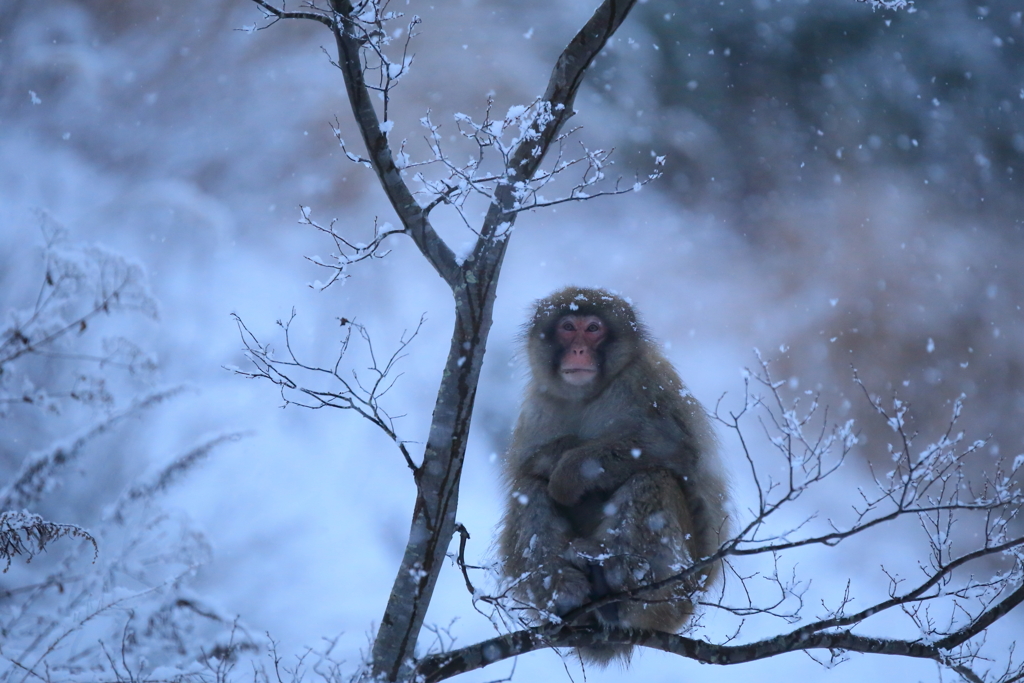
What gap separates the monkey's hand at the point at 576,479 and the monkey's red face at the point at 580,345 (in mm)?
534

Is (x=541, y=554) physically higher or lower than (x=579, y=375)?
lower

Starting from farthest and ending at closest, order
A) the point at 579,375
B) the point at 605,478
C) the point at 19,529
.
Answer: the point at 579,375, the point at 605,478, the point at 19,529

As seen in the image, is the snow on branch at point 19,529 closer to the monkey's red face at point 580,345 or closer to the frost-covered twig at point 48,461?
the frost-covered twig at point 48,461

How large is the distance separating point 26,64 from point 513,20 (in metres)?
6.33

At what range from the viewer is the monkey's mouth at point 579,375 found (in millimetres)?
4281

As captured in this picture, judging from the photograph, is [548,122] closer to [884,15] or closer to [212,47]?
[212,47]

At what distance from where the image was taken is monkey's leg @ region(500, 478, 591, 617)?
138 inches

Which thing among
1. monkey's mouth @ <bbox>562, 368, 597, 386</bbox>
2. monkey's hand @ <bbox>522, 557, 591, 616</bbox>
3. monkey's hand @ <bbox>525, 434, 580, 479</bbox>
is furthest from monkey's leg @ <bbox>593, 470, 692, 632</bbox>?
monkey's mouth @ <bbox>562, 368, 597, 386</bbox>

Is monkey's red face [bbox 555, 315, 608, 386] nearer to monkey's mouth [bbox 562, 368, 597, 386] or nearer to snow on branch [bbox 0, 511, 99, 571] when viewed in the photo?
monkey's mouth [bbox 562, 368, 597, 386]

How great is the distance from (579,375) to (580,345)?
17 cm

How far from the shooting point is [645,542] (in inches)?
141

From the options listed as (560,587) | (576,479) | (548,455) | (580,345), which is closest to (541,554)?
(560,587)

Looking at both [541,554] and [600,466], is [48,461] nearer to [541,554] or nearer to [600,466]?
[541,554]

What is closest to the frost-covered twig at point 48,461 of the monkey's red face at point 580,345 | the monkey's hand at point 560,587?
the monkey's red face at point 580,345
